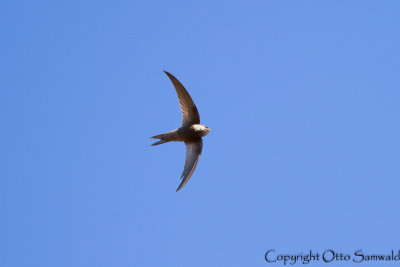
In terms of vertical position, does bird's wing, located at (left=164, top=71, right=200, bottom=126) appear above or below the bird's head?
above

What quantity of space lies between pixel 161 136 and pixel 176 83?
1.20 m

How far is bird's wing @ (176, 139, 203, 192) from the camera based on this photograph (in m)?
13.3

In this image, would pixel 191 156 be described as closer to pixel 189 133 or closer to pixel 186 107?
pixel 189 133


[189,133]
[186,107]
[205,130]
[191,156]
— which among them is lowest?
[191,156]

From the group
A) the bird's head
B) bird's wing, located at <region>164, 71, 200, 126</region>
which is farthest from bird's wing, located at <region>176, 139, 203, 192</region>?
bird's wing, located at <region>164, 71, 200, 126</region>

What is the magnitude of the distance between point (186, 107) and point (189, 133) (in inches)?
21.9

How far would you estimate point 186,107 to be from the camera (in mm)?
13688

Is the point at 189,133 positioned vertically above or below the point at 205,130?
below

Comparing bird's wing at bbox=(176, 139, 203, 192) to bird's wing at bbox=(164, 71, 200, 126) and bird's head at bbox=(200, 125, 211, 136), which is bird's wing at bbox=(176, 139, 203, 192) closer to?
bird's head at bbox=(200, 125, 211, 136)

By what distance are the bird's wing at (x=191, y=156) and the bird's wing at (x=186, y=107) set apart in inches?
18.1

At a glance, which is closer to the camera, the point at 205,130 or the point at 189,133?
the point at 189,133

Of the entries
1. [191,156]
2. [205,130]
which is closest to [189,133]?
[205,130]

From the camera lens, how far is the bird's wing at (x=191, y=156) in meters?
13.3

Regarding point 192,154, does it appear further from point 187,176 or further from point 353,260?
point 353,260
